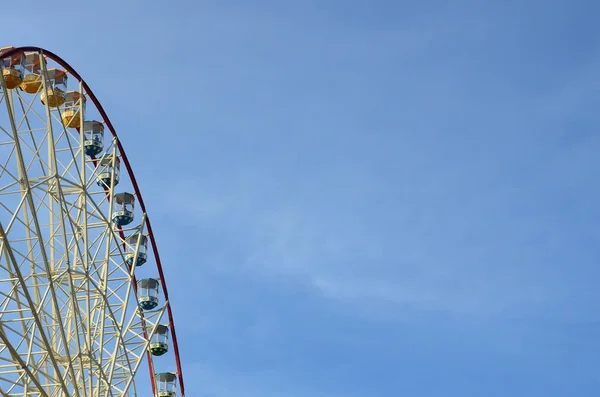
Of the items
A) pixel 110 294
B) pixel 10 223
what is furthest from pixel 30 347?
pixel 110 294

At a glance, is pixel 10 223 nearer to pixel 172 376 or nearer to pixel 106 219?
pixel 106 219

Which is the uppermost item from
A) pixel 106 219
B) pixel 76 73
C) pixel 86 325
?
pixel 76 73

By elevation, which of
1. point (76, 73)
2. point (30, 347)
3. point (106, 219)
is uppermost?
point (76, 73)

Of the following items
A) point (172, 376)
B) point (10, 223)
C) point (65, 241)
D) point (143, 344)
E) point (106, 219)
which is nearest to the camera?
point (10, 223)

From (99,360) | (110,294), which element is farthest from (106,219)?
(99,360)

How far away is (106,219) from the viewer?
37.1 meters

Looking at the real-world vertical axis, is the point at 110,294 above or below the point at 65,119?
below

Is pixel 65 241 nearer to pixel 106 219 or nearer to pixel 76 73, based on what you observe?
pixel 106 219

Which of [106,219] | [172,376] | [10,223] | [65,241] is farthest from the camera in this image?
[172,376]

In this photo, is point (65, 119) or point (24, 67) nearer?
point (24, 67)

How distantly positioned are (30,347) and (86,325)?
4.56m

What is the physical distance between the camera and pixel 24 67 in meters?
33.1

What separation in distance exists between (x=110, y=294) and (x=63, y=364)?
10.1 feet

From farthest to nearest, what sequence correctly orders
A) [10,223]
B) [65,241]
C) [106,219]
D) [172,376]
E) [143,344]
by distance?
[172,376]
[143,344]
[106,219]
[65,241]
[10,223]
